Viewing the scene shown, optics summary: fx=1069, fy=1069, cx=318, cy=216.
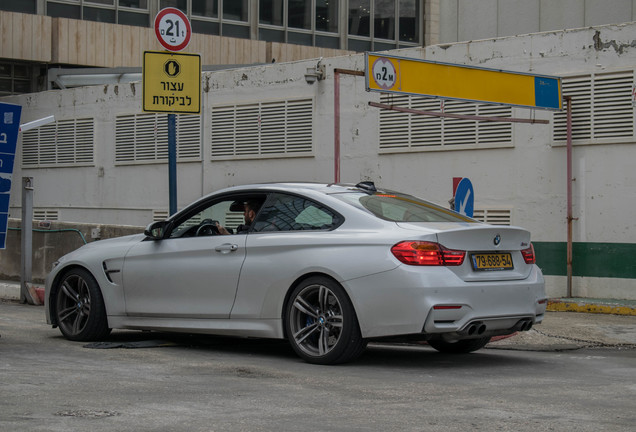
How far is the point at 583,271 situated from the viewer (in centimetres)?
1570

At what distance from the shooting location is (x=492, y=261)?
8266mm

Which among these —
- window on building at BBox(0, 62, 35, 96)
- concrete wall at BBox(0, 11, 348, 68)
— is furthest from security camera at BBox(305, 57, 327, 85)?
window on building at BBox(0, 62, 35, 96)

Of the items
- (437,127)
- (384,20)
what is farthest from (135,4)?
(437,127)

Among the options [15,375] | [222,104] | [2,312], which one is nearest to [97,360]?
[15,375]

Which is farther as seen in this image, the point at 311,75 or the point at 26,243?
the point at 311,75

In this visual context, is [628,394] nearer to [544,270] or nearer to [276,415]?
[276,415]

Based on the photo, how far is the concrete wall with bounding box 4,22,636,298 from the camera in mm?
15508

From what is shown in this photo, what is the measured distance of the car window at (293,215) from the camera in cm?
857

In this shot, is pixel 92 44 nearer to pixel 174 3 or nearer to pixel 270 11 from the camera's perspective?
pixel 174 3

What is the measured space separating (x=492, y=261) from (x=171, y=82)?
6.38 meters

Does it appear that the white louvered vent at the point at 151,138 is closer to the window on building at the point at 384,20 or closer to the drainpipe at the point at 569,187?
the drainpipe at the point at 569,187

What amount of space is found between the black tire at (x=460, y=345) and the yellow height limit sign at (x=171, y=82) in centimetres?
540

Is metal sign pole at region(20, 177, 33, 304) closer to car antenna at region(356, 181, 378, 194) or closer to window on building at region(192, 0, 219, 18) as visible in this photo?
car antenna at region(356, 181, 378, 194)

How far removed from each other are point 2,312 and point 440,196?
7627 millimetres
